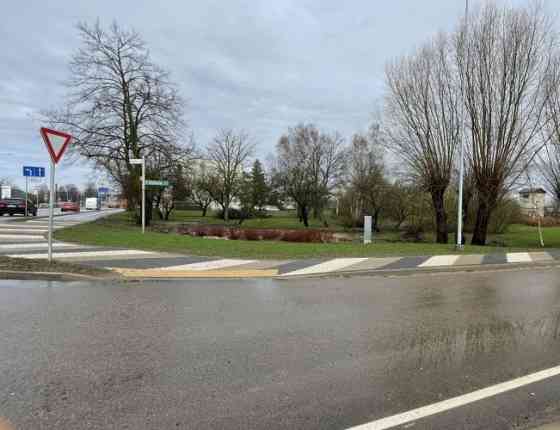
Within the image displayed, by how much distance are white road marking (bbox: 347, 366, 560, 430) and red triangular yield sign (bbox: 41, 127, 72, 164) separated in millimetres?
9460

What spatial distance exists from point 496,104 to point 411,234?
14.1 m

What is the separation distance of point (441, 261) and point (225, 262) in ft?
22.6

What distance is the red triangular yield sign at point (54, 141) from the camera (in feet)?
29.7

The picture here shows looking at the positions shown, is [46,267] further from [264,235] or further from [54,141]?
[264,235]

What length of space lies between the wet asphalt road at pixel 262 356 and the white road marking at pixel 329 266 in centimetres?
214

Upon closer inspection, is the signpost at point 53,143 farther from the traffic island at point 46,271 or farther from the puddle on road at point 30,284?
the puddle on road at point 30,284

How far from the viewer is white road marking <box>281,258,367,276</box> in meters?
9.75

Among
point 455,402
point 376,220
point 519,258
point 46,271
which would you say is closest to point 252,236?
point 519,258

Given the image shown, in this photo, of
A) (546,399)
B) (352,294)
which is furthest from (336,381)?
(352,294)

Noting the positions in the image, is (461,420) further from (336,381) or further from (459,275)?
(459,275)

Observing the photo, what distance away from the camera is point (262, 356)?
167 inches

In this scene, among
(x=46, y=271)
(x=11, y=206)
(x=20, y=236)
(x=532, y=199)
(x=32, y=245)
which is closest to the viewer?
(x=46, y=271)

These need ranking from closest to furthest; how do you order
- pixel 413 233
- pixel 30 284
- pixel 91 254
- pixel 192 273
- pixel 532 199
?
pixel 30 284
pixel 192 273
pixel 91 254
pixel 413 233
pixel 532 199

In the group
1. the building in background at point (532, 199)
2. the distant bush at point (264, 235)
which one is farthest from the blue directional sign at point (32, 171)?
the building in background at point (532, 199)
